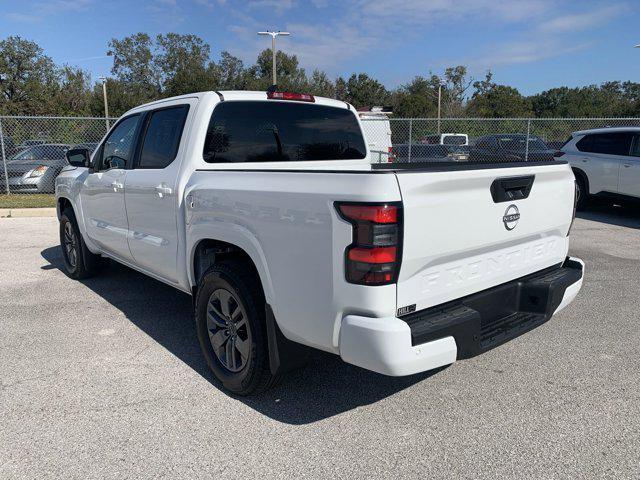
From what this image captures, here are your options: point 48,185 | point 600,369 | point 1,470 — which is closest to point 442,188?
point 600,369

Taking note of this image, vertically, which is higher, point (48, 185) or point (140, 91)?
point (140, 91)

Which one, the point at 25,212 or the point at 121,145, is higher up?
the point at 121,145

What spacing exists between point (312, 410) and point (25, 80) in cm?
6019

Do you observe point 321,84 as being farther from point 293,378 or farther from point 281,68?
point 293,378

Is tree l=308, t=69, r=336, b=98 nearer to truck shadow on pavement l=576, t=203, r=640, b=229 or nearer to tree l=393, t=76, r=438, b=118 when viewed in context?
tree l=393, t=76, r=438, b=118

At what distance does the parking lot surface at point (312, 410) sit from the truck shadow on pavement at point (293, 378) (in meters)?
0.01

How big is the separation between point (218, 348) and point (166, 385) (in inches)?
17.0

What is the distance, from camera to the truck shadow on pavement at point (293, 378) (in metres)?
3.20

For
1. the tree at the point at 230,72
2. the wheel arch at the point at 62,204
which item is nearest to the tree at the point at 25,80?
the tree at the point at 230,72

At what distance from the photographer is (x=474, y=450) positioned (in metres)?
2.73

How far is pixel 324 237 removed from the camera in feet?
8.18

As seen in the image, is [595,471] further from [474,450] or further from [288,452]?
[288,452]

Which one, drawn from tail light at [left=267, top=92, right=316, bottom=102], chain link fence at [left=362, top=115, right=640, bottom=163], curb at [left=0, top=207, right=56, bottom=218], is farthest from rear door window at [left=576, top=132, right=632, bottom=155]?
curb at [left=0, top=207, right=56, bottom=218]

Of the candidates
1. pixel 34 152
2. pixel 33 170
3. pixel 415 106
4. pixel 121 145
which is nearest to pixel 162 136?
pixel 121 145
